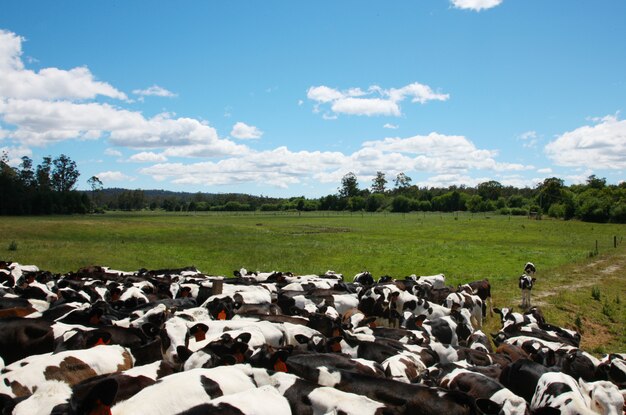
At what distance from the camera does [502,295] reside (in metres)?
21.2

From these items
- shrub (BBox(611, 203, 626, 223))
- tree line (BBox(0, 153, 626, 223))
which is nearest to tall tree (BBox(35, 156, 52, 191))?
tree line (BBox(0, 153, 626, 223))

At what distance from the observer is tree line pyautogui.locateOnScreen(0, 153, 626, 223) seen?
314 ft

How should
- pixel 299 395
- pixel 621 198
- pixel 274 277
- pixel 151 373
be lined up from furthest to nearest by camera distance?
pixel 621 198, pixel 274 277, pixel 151 373, pixel 299 395

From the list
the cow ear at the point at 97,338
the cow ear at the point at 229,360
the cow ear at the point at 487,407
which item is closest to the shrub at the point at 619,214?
the cow ear at the point at 487,407

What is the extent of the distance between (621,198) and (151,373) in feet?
364

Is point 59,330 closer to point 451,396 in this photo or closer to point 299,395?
point 299,395

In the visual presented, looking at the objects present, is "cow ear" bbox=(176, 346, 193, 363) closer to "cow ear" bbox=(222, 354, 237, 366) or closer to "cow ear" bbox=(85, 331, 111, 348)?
"cow ear" bbox=(222, 354, 237, 366)

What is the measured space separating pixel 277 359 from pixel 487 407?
3.05 m

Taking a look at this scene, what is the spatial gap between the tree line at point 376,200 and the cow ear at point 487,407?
309ft

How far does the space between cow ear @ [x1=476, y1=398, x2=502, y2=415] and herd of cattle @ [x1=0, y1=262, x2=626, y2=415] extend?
45 millimetres

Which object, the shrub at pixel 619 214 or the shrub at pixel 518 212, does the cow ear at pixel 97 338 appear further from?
the shrub at pixel 518 212

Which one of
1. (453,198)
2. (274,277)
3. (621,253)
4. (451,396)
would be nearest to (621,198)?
(453,198)

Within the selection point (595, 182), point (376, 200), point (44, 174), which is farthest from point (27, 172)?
point (595, 182)

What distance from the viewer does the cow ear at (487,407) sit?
252 inches
